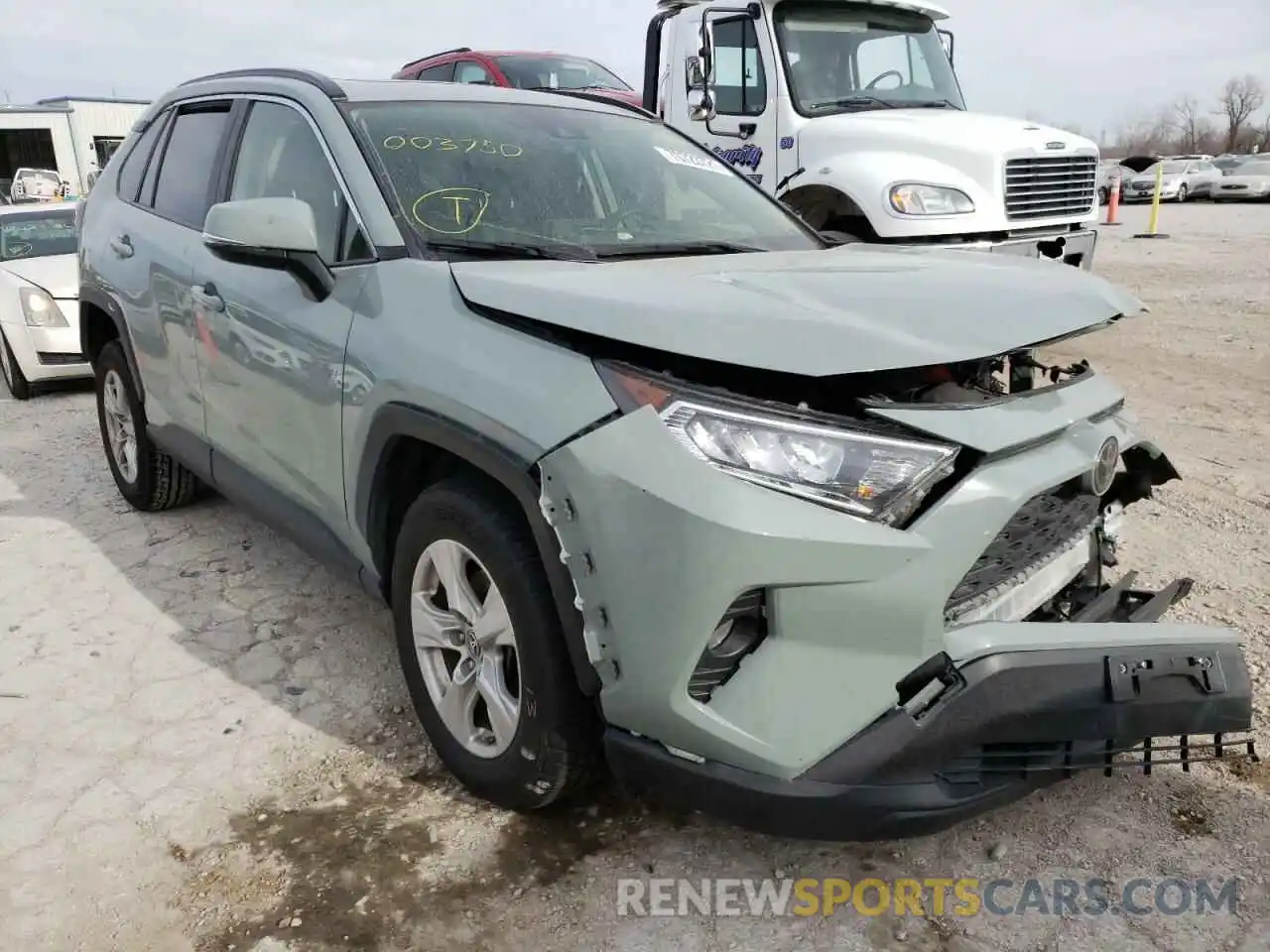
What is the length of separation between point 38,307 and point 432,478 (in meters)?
6.21

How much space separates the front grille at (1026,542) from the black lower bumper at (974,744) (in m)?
0.19

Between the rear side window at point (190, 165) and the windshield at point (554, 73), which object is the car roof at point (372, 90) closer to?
the rear side window at point (190, 165)

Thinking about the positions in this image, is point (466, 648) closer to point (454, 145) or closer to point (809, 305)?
point (809, 305)

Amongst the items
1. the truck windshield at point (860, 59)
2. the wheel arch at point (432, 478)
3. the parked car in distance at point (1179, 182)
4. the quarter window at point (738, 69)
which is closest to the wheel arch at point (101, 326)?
A: the wheel arch at point (432, 478)

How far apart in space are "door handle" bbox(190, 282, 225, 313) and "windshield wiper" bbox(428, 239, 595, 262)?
1043mm

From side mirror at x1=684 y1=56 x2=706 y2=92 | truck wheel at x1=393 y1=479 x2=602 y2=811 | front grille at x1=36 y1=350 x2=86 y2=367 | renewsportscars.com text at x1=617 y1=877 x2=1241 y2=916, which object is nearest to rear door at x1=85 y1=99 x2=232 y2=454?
truck wheel at x1=393 y1=479 x2=602 y2=811

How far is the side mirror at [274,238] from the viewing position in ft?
8.55

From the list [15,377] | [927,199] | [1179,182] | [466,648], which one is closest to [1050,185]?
[927,199]

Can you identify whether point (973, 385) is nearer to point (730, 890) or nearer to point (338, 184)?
point (730, 890)

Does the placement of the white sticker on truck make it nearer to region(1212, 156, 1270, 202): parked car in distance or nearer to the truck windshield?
the truck windshield

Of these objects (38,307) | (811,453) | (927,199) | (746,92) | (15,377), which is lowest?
(15,377)

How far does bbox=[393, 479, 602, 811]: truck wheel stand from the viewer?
2.17m

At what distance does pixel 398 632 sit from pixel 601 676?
0.86 meters

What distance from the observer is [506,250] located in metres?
2.63
